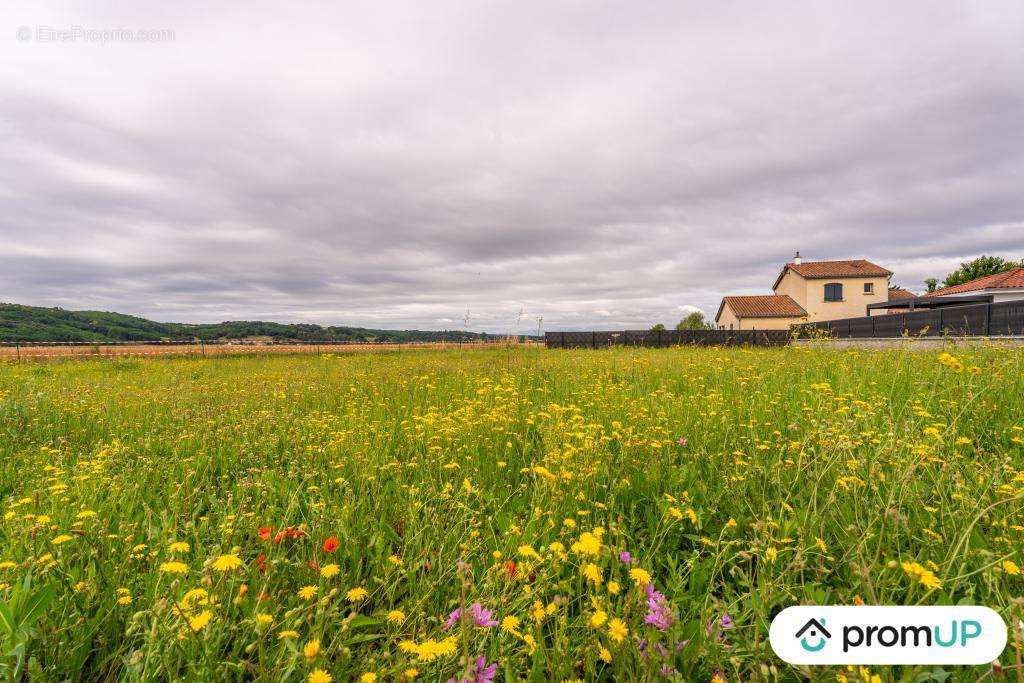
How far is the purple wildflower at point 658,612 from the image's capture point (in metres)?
1.28

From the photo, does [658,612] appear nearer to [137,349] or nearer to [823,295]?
[137,349]

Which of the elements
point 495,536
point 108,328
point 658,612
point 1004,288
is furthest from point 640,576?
point 108,328

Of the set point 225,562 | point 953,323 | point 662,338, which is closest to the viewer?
point 225,562

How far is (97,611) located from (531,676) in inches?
64.1

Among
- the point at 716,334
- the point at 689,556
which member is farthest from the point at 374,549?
the point at 716,334

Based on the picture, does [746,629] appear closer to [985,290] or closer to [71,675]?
[71,675]

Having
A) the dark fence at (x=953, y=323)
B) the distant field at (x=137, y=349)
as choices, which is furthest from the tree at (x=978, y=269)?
the distant field at (x=137, y=349)

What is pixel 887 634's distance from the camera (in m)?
1.26

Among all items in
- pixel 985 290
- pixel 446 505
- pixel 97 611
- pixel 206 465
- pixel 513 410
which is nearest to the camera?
pixel 97 611

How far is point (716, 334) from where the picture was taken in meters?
30.5

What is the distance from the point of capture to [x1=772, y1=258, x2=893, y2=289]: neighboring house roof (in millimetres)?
39812

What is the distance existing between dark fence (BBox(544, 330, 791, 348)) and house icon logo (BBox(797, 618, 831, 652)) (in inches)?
1046

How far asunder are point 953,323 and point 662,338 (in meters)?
13.9

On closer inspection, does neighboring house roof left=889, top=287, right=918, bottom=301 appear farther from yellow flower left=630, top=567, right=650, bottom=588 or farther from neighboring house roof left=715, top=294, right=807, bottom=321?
yellow flower left=630, top=567, right=650, bottom=588
